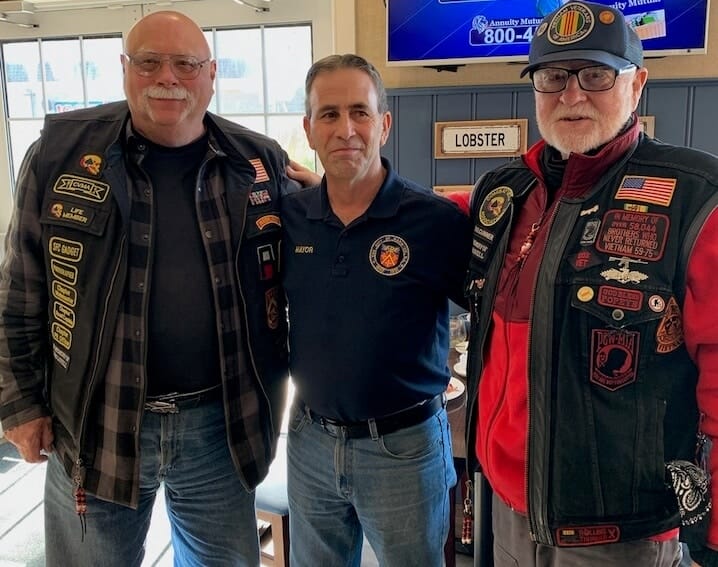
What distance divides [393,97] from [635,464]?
1.82 m

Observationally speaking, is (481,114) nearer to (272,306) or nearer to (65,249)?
(272,306)

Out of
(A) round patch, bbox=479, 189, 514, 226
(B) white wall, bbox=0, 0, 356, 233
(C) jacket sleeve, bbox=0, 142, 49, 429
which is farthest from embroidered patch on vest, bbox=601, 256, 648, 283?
(B) white wall, bbox=0, 0, 356, 233

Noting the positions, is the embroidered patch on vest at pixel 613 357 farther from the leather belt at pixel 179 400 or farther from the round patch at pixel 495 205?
the leather belt at pixel 179 400

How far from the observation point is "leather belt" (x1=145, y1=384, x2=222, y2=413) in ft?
4.30

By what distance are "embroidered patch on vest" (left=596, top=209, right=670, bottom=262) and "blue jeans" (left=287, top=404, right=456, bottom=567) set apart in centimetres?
53

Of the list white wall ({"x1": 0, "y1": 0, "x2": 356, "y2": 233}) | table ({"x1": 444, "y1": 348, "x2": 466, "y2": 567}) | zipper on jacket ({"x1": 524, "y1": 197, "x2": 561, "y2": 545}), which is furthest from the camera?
white wall ({"x1": 0, "y1": 0, "x2": 356, "y2": 233})

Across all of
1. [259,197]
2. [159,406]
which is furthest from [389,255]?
[159,406]

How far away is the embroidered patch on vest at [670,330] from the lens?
961mm

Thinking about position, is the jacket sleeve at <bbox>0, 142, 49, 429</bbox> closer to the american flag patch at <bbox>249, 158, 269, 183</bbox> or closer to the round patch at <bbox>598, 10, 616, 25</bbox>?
the american flag patch at <bbox>249, 158, 269, 183</bbox>

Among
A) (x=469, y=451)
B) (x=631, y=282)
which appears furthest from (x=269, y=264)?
(x=631, y=282)

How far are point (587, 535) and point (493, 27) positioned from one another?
1758 millimetres

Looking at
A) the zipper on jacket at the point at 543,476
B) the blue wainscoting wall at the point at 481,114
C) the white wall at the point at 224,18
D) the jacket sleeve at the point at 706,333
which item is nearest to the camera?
the jacket sleeve at the point at 706,333

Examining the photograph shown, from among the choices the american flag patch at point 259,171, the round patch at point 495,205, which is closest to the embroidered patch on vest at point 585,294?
the round patch at point 495,205

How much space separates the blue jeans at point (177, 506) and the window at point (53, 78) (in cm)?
189
